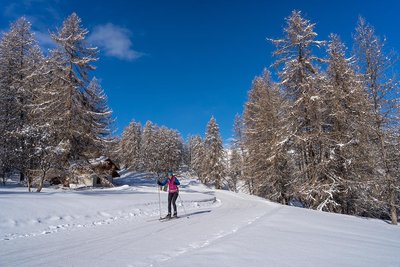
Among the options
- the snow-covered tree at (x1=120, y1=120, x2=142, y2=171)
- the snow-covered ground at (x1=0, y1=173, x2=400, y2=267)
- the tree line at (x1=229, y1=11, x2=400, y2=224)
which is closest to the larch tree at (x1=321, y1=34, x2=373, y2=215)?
the tree line at (x1=229, y1=11, x2=400, y2=224)

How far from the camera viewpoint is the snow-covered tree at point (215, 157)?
4591cm

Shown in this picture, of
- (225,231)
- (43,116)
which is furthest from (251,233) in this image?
(43,116)

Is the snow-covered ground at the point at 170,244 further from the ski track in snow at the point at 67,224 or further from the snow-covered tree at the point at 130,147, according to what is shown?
the snow-covered tree at the point at 130,147

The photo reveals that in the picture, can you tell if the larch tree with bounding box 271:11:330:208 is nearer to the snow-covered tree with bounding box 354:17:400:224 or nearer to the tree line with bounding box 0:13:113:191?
the snow-covered tree with bounding box 354:17:400:224

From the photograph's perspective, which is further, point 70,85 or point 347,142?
point 70,85

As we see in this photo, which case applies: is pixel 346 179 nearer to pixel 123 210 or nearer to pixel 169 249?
pixel 123 210

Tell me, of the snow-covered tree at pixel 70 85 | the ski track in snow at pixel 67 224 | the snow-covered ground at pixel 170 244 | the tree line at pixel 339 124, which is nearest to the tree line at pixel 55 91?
the snow-covered tree at pixel 70 85

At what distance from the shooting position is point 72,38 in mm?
26453

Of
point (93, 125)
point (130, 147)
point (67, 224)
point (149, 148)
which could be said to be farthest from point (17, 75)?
point (130, 147)

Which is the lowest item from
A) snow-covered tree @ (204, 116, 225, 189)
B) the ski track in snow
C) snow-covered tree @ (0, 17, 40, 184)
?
the ski track in snow

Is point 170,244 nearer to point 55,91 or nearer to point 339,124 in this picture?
point 339,124

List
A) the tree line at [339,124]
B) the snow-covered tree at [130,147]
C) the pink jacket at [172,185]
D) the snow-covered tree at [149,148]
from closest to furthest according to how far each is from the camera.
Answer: the pink jacket at [172,185]
the tree line at [339,124]
the snow-covered tree at [149,148]
the snow-covered tree at [130,147]

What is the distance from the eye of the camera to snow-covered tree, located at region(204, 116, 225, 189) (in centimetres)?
4591

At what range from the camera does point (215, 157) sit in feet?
151
